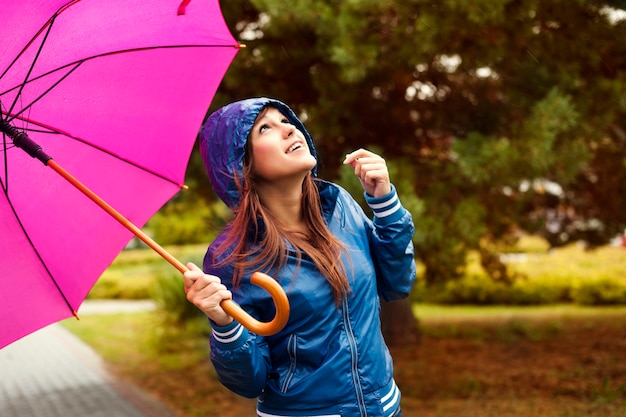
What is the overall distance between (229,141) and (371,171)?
47 cm

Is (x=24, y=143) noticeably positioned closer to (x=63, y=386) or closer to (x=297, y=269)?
(x=297, y=269)

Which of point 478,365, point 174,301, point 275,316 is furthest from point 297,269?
point 174,301

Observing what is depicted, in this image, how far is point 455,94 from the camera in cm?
689

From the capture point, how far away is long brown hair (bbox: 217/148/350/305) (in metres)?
2.18

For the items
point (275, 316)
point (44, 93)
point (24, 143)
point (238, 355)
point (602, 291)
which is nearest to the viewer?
point (275, 316)

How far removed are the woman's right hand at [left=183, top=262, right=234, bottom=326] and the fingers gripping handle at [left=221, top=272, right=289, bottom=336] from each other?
0.02 metres

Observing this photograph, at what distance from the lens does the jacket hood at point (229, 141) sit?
89.6 inches

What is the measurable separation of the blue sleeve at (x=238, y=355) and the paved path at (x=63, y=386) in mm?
5175

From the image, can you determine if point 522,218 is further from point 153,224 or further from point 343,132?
point 153,224

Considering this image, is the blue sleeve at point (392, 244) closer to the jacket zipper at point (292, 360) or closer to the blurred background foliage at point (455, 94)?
the jacket zipper at point (292, 360)

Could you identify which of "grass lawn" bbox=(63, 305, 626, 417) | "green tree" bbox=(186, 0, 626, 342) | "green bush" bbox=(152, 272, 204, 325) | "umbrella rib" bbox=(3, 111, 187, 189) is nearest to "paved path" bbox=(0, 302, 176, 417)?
"grass lawn" bbox=(63, 305, 626, 417)

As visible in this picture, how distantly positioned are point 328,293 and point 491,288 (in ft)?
40.2

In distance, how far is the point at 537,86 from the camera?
217 inches

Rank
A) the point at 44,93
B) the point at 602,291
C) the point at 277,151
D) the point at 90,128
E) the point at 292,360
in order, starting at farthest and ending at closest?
the point at 602,291, the point at 90,128, the point at 44,93, the point at 277,151, the point at 292,360
